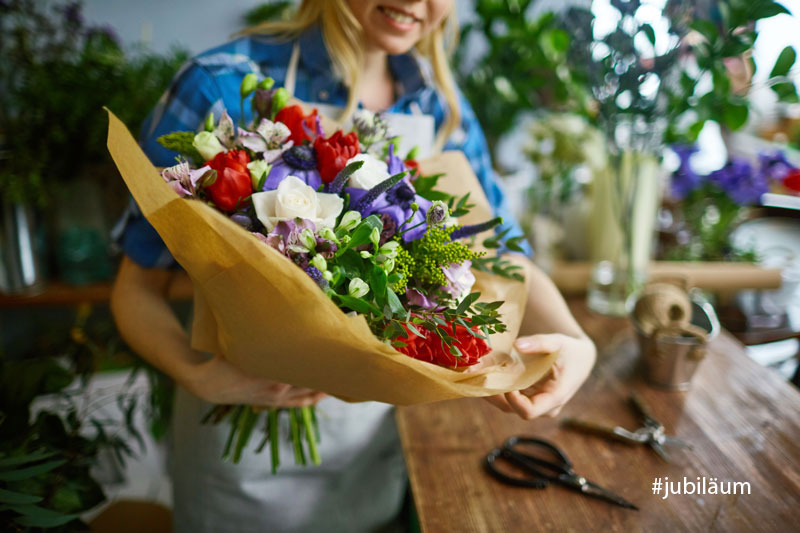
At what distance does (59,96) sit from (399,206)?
1542mm

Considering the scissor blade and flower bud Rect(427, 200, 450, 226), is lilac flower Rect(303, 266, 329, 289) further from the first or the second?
the scissor blade

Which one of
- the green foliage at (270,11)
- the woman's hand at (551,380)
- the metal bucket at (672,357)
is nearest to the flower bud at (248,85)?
the woman's hand at (551,380)

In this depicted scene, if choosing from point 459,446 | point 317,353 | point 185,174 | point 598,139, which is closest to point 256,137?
point 185,174

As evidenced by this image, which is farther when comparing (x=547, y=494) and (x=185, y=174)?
(x=547, y=494)

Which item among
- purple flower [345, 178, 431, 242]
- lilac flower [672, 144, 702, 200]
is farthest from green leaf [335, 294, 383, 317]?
lilac flower [672, 144, 702, 200]

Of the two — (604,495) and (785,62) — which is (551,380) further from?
(785,62)

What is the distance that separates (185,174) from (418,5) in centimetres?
60

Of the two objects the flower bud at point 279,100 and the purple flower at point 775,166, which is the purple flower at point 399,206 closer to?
the flower bud at point 279,100

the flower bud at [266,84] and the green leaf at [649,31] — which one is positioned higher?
the green leaf at [649,31]

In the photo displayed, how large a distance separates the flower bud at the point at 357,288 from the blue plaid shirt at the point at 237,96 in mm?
472

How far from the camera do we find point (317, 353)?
1.91ft

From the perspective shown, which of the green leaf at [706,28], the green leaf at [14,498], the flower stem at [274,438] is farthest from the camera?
the green leaf at [706,28]

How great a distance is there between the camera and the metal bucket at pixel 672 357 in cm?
103

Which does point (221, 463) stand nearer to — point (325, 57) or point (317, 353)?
point (317, 353)
